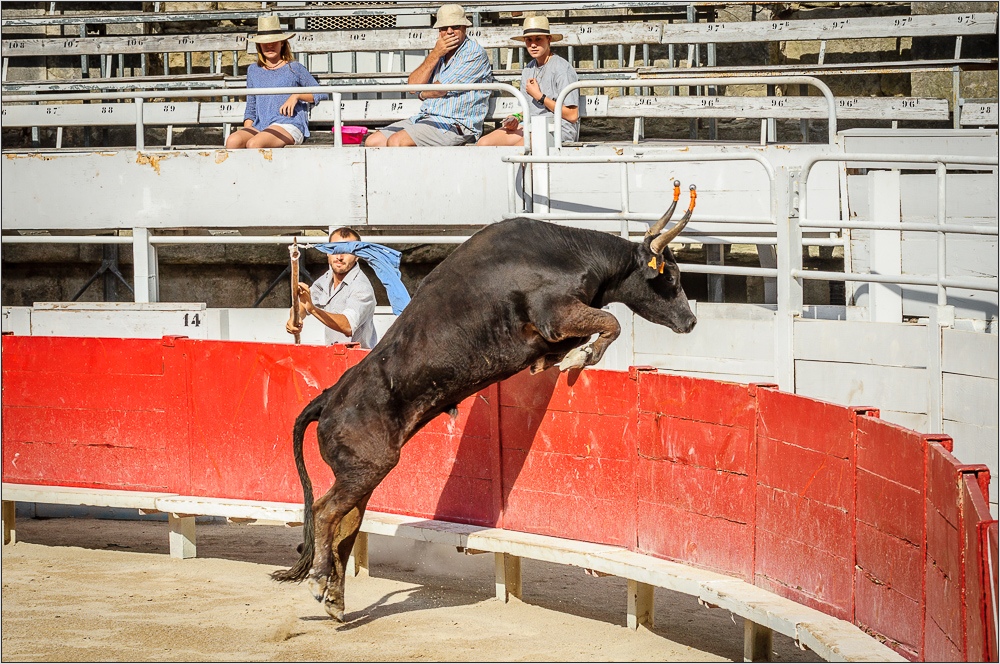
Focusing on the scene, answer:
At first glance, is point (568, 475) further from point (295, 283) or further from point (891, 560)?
point (891, 560)

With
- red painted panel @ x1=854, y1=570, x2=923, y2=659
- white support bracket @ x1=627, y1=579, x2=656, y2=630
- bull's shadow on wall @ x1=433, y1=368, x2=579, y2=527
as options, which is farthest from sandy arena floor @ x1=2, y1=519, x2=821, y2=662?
red painted panel @ x1=854, y1=570, x2=923, y2=659

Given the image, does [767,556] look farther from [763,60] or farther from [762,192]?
[763,60]

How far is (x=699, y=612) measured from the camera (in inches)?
277

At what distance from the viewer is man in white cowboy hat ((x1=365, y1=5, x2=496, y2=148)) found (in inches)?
374

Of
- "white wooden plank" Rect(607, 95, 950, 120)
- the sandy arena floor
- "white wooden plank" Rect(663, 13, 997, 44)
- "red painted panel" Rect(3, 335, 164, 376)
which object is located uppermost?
"white wooden plank" Rect(663, 13, 997, 44)

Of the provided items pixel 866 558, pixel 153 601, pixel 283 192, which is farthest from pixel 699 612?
pixel 283 192

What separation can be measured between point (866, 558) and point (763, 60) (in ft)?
32.7

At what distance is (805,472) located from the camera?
17.3ft

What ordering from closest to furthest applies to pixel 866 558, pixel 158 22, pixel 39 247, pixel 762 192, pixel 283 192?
pixel 866 558, pixel 762 192, pixel 283 192, pixel 39 247, pixel 158 22

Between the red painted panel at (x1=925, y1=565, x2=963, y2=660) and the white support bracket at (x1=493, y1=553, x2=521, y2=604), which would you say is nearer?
the red painted panel at (x1=925, y1=565, x2=963, y2=660)

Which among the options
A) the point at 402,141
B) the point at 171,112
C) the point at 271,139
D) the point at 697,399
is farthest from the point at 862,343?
the point at 171,112

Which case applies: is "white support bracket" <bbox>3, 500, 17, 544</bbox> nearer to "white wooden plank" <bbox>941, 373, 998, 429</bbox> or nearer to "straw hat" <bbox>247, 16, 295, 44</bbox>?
"straw hat" <bbox>247, 16, 295, 44</bbox>

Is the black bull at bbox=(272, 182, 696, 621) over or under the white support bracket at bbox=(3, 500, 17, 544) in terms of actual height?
over

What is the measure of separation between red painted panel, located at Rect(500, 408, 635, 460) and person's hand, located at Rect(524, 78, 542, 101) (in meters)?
3.43
